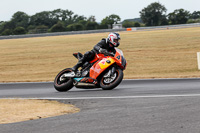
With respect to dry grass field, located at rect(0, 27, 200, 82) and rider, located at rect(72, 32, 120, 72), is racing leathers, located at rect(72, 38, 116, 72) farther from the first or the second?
dry grass field, located at rect(0, 27, 200, 82)

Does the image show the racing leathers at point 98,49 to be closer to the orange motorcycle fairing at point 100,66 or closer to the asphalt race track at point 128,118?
the orange motorcycle fairing at point 100,66

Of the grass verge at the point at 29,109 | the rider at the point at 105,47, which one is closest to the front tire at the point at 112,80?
the rider at the point at 105,47

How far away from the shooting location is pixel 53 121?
6.46 metres

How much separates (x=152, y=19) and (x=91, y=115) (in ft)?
433

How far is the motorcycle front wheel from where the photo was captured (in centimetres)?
1152

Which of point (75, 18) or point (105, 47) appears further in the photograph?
point (75, 18)

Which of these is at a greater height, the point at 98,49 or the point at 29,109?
the point at 98,49

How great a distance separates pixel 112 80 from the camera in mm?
11016

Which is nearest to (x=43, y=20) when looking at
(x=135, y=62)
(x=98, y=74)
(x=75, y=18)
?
(x=75, y=18)

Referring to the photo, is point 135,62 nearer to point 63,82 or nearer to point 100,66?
point 63,82

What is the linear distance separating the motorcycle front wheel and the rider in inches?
13.4

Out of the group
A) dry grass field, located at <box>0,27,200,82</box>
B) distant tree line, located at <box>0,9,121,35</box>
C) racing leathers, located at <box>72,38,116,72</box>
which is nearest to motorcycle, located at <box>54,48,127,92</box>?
racing leathers, located at <box>72,38,116,72</box>

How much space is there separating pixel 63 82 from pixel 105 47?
1663mm

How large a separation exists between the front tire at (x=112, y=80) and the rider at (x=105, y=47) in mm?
683
